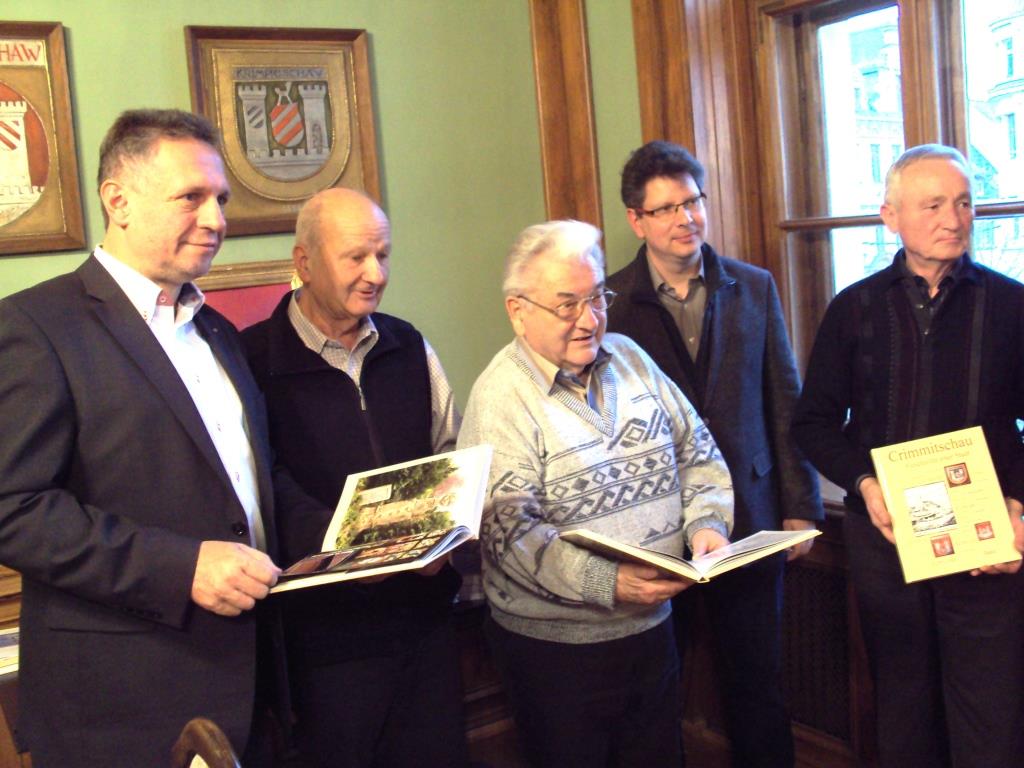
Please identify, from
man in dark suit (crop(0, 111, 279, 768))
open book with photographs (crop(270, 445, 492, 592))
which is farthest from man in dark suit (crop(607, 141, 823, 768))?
man in dark suit (crop(0, 111, 279, 768))

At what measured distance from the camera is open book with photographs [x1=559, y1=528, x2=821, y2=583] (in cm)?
167

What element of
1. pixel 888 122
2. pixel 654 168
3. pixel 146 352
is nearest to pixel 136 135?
pixel 146 352

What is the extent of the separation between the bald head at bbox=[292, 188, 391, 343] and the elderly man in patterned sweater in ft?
0.98

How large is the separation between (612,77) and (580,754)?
6.44 feet

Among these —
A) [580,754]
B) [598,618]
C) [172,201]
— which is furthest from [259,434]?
[580,754]

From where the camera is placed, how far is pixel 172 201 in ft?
5.56

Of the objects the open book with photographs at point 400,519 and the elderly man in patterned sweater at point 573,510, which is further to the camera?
the elderly man in patterned sweater at point 573,510

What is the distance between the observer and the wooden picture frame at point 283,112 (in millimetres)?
2842

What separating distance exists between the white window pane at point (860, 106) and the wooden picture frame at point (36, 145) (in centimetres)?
191

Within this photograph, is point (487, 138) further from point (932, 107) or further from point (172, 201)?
point (172, 201)

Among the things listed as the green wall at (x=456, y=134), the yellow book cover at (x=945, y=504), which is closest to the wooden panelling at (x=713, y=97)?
the green wall at (x=456, y=134)

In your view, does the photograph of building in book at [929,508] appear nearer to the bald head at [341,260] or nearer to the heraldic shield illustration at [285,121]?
the bald head at [341,260]

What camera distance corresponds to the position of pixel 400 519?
173cm

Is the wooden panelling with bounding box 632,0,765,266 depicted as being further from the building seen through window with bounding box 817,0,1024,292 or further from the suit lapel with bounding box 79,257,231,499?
the suit lapel with bounding box 79,257,231,499
